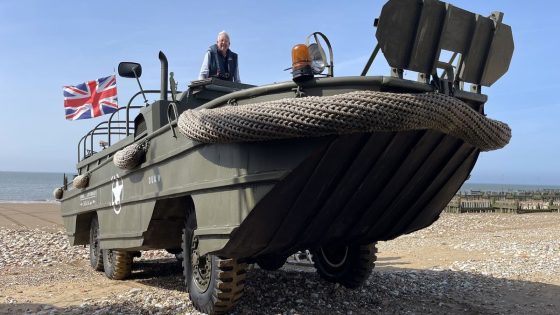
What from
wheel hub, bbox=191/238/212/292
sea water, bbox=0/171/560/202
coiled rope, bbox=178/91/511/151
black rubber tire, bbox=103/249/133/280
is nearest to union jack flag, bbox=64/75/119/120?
sea water, bbox=0/171/560/202

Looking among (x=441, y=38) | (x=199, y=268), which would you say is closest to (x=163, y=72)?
(x=199, y=268)

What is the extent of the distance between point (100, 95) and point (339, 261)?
21.1ft

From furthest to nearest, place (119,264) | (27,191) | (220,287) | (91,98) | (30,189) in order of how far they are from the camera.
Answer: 1. (30,189)
2. (27,191)
3. (91,98)
4. (119,264)
5. (220,287)

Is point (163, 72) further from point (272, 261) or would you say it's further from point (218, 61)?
point (272, 261)

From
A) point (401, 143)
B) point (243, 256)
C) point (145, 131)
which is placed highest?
point (145, 131)

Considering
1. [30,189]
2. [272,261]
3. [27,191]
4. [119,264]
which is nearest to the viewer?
[272,261]

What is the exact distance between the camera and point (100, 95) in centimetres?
1044

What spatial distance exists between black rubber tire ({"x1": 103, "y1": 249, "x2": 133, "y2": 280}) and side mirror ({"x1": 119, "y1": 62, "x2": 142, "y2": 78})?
234 cm

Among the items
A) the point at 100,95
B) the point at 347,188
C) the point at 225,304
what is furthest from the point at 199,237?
the point at 100,95

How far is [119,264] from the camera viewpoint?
6824mm

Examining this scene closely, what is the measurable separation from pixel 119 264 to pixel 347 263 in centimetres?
285

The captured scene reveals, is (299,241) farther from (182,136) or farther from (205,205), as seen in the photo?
(182,136)

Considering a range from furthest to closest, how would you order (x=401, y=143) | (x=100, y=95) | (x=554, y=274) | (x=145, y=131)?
1. (x=100, y=95)
2. (x=554, y=274)
3. (x=145, y=131)
4. (x=401, y=143)

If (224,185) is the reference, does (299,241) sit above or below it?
below
